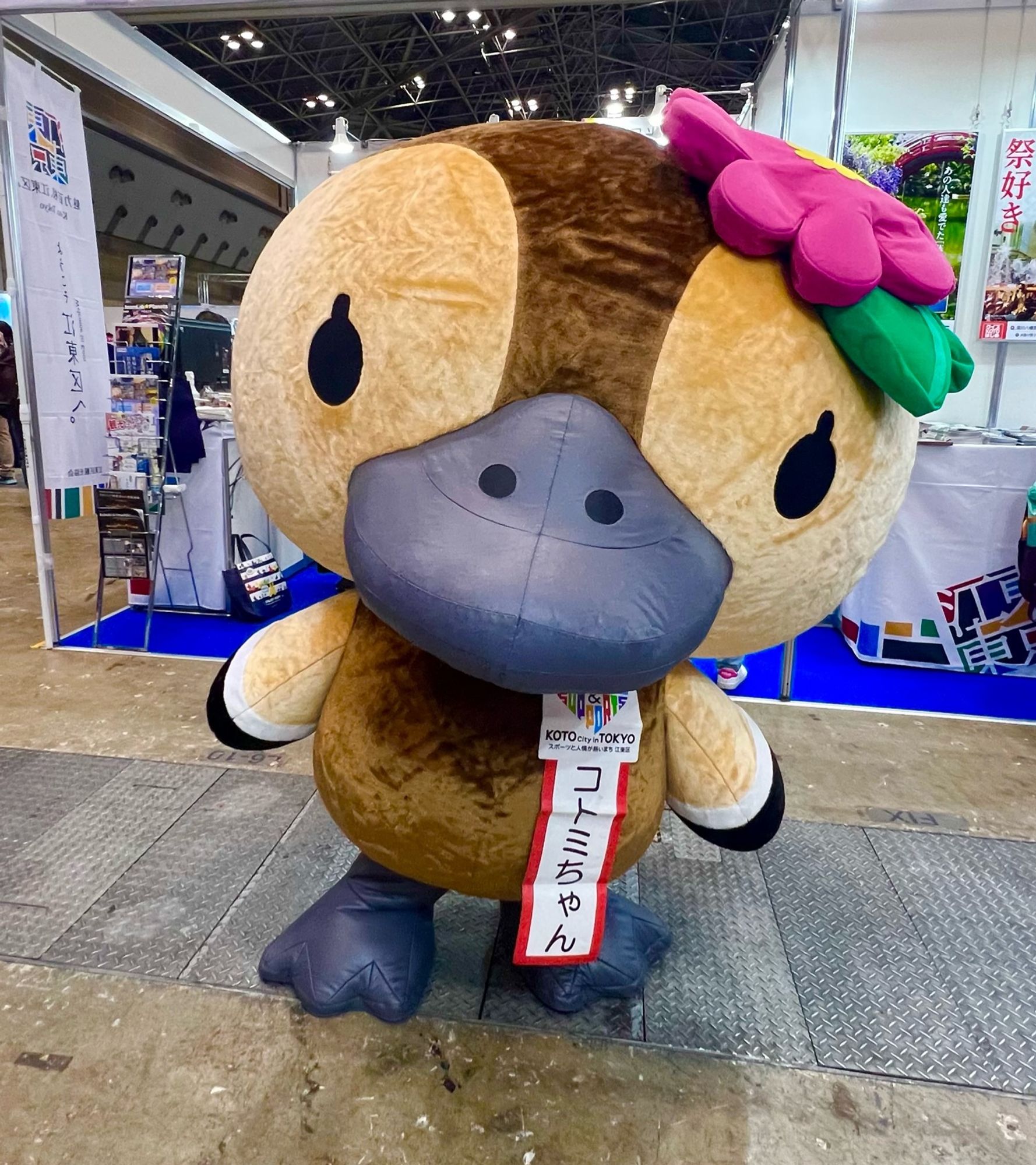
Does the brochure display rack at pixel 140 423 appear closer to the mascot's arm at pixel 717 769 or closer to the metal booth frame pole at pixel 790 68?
the metal booth frame pole at pixel 790 68

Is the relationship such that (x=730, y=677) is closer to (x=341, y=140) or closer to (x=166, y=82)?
(x=341, y=140)

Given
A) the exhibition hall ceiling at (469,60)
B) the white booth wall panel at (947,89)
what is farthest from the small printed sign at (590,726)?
the exhibition hall ceiling at (469,60)

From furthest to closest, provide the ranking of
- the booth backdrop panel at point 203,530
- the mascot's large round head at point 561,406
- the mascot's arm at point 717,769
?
the booth backdrop panel at point 203,530
the mascot's arm at point 717,769
the mascot's large round head at point 561,406

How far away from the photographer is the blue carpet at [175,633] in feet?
13.4

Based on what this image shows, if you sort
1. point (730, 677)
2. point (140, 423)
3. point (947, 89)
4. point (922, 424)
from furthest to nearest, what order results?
point (947, 89) < point (922, 424) < point (140, 423) < point (730, 677)

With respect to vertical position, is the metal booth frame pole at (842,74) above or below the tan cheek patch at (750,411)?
above

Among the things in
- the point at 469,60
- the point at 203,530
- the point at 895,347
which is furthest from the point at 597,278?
the point at 469,60

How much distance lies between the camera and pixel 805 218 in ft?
3.46

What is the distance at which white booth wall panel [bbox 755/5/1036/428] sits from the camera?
486 centimetres

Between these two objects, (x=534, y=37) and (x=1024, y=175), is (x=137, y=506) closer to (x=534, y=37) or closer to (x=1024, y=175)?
(x=1024, y=175)

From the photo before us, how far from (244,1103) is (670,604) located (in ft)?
4.28

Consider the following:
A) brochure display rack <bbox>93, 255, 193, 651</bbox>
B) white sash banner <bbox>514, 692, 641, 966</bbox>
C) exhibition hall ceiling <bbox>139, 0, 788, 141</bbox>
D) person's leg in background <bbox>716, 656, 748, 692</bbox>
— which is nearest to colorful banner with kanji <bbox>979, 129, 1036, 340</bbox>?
person's leg in background <bbox>716, 656, 748, 692</bbox>

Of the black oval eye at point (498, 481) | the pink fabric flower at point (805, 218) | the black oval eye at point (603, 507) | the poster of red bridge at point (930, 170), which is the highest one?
the poster of red bridge at point (930, 170)

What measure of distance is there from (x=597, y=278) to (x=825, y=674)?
3.35 metres
